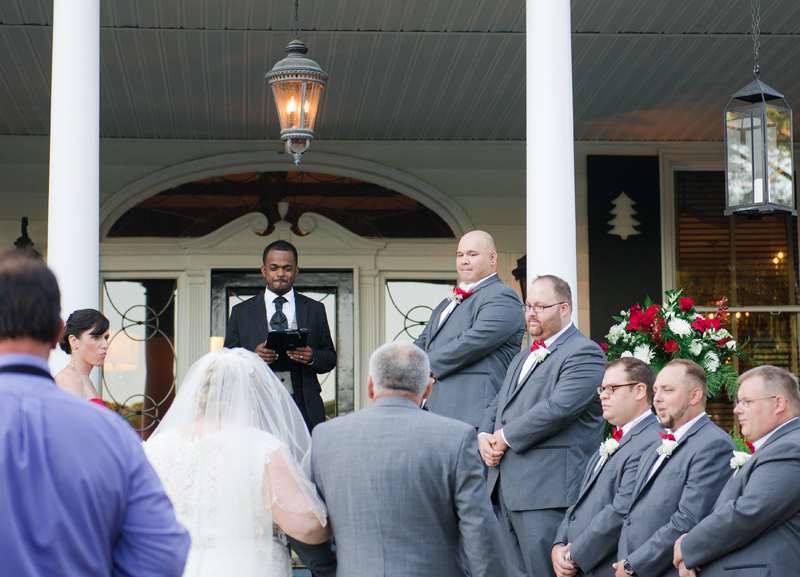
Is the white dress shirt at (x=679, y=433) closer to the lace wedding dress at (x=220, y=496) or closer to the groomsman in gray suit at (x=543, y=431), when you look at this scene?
the groomsman in gray suit at (x=543, y=431)

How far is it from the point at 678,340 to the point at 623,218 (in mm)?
4662

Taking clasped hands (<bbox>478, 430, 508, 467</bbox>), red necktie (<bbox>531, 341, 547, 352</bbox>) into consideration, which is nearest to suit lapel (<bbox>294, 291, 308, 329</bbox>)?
clasped hands (<bbox>478, 430, 508, 467</bbox>)

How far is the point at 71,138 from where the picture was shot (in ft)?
16.6

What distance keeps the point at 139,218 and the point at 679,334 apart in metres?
6.36

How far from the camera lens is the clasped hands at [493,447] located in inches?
177

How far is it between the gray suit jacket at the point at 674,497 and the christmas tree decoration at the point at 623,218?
6184 mm

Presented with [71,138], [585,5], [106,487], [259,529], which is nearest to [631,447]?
[259,529]

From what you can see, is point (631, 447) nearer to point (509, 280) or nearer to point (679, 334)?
point (679, 334)

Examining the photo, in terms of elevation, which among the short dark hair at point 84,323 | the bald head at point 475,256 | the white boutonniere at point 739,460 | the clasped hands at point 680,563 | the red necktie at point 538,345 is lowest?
the clasped hands at point 680,563

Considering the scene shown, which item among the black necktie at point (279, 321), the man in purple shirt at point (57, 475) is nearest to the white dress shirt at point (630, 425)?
the black necktie at point (279, 321)

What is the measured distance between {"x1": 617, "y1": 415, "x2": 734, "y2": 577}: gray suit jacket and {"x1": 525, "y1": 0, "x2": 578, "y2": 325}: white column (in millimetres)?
1290

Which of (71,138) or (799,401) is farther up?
(71,138)

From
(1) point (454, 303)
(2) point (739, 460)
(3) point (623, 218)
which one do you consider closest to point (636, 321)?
(1) point (454, 303)

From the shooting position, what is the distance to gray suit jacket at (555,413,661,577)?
13.5 feet
